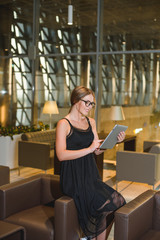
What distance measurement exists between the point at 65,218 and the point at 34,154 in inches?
153

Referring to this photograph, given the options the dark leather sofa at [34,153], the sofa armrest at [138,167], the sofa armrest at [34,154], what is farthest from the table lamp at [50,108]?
the sofa armrest at [138,167]

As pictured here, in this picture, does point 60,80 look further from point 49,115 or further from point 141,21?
point 141,21

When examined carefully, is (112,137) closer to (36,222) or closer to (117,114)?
(36,222)

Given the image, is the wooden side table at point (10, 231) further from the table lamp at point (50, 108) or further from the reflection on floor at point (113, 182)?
the table lamp at point (50, 108)

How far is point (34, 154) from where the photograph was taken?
652 cm

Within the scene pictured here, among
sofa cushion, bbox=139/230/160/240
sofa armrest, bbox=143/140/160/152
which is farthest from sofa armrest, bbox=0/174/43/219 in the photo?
sofa armrest, bbox=143/140/160/152

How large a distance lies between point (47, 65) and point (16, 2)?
2.04m

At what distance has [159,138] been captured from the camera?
7422 mm

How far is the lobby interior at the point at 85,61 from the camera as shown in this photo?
7387mm

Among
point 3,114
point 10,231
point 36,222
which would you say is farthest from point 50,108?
point 10,231

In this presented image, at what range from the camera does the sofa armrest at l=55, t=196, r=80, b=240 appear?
2721 mm

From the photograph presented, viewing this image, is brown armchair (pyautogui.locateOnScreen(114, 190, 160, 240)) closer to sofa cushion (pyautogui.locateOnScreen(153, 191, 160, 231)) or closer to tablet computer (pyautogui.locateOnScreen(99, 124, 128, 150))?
sofa cushion (pyautogui.locateOnScreen(153, 191, 160, 231))

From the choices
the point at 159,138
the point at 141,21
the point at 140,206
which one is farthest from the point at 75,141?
the point at 141,21

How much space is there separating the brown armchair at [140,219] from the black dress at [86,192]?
235 millimetres
